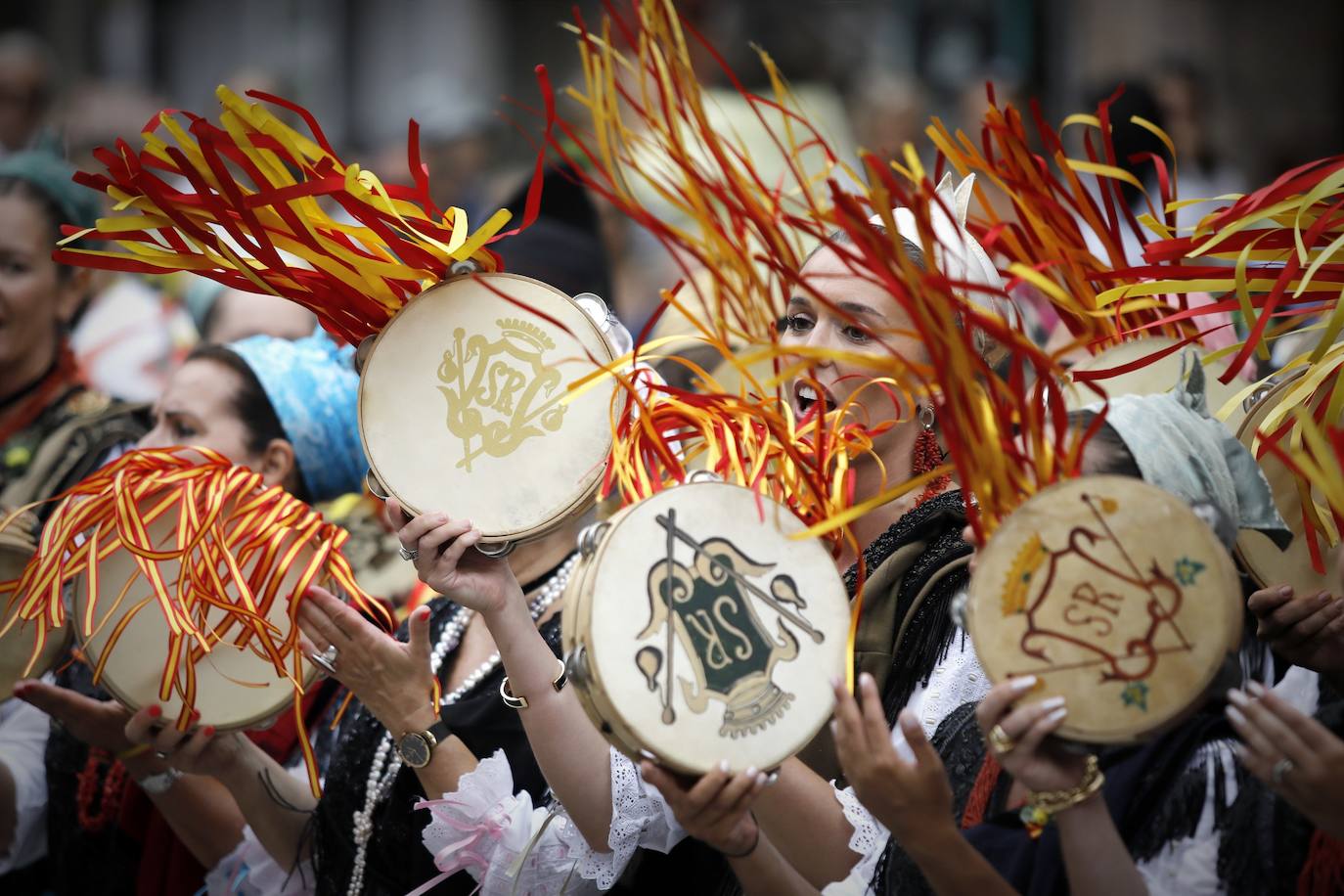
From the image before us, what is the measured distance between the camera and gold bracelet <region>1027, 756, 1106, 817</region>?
5.71ft

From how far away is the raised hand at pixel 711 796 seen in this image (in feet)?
6.06

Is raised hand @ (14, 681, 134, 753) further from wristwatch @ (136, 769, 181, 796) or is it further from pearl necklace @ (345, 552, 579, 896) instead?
pearl necklace @ (345, 552, 579, 896)

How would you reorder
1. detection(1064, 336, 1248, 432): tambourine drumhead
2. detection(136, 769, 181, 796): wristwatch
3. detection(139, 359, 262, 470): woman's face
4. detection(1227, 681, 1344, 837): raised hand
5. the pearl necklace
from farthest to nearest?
1. detection(139, 359, 262, 470): woman's face
2. detection(136, 769, 181, 796): wristwatch
3. the pearl necklace
4. detection(1064, 336, 1248, 432): tambourine drumhead
5. detection(1227, 681, 1344, 837): raised hand

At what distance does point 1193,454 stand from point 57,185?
3018 millimetres

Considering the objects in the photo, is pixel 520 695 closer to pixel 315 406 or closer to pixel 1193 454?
pixel 1193 454

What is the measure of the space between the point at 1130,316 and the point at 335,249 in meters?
1.49

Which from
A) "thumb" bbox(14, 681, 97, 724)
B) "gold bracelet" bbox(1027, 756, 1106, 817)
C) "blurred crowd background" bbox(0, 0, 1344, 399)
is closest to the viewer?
"gold bracelet" bbox(1027, 756, 1106, 817)

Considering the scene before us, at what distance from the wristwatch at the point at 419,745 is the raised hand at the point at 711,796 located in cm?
69

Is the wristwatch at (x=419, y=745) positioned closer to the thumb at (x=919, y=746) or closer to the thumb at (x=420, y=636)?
the thumb at (x=420, y=636)

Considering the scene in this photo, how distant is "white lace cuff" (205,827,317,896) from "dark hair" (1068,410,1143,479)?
5.70ft

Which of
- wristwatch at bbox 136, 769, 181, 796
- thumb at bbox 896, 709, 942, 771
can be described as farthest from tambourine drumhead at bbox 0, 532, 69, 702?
thumb at bbox 896, 709, 942, 771

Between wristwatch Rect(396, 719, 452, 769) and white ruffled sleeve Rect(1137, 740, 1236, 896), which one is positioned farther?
wristwatch Rect(396, 719, 452, 769)

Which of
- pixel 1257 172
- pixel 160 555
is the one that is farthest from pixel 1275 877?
pixel 1257 172

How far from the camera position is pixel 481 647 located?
2779mm
